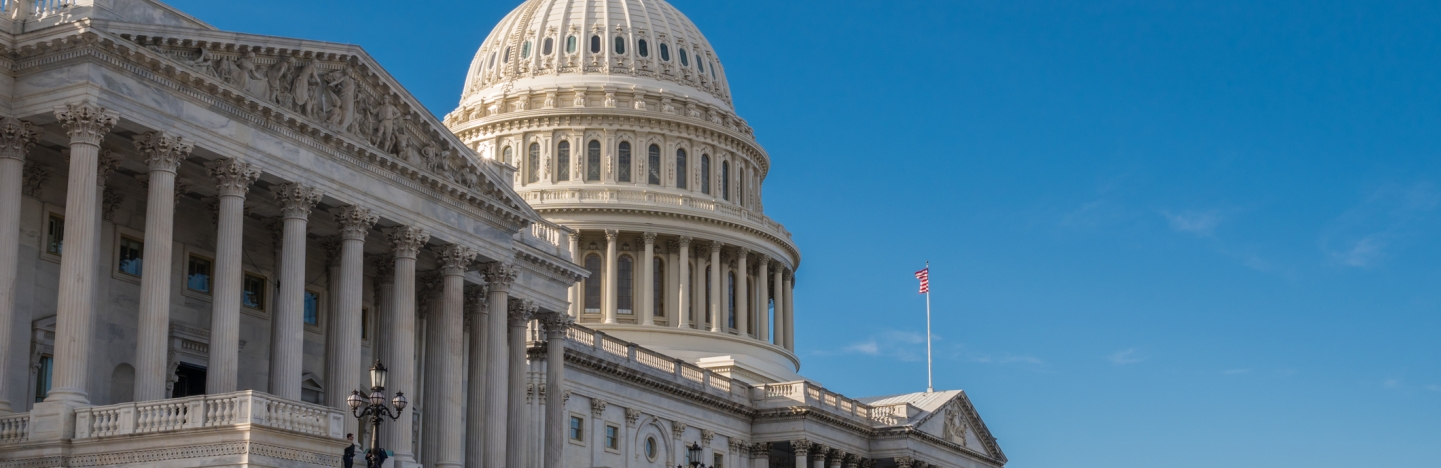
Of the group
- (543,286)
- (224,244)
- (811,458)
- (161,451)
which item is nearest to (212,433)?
(161,451)

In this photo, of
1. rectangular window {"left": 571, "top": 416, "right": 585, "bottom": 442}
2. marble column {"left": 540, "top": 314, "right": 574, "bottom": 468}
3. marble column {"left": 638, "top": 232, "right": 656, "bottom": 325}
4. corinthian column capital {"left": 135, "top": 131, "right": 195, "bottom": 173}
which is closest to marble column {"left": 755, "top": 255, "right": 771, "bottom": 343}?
marble column {"left": 638, "top": 232, "right": 656, "bottom": 325}

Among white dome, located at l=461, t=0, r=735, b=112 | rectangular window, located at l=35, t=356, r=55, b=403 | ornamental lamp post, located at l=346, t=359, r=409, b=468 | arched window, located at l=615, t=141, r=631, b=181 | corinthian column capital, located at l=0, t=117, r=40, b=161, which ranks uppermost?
white dome, located at l=461, t=0, r=735, b=112

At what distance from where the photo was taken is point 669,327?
307ft

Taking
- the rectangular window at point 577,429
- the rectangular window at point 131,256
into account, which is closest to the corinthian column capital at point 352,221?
the rectangular window at point 131,256

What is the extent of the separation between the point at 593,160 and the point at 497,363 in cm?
4635

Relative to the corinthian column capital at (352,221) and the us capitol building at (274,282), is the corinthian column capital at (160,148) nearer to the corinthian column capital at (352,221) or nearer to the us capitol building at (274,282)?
the us capitol building at (274,282)

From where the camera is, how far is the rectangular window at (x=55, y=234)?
4100 centimetres

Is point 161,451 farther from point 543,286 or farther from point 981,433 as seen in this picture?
point 981,433

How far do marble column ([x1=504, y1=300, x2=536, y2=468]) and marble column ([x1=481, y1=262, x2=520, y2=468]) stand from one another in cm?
138

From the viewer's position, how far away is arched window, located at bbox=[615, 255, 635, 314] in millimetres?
94188

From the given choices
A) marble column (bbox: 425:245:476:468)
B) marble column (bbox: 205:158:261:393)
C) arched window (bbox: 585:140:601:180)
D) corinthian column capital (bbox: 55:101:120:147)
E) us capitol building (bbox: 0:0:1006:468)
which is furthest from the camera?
arched window (bbox: 585:140:601:180)

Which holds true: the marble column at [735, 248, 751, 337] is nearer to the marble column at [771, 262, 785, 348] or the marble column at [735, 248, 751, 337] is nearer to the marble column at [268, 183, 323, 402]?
the marble column at [771, 262, 785, 348]

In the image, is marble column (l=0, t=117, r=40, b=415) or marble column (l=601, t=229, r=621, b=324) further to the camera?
marble column (l=601, t=229, r=621, b=324)

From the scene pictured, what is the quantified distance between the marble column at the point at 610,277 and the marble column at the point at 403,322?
44894 millimetres
